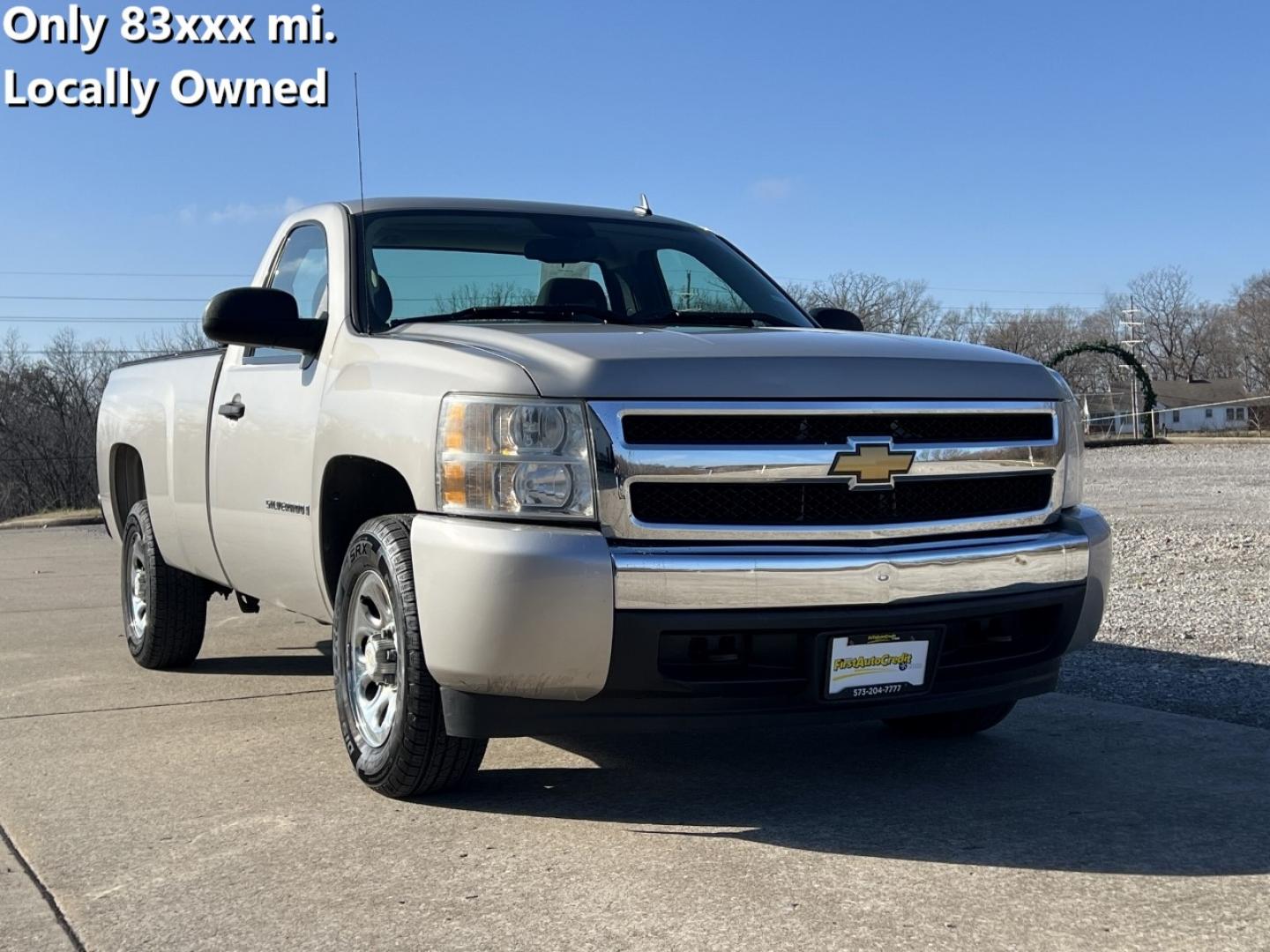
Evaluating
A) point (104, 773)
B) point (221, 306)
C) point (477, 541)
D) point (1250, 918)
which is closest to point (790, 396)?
point (477, 541)

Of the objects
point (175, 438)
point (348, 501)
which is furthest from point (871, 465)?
point (175, 438)

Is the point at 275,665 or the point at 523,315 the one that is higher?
the point at 523,315

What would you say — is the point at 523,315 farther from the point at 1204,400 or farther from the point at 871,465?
the point at 1204,400

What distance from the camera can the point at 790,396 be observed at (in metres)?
3.75

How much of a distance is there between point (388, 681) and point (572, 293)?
68.1 inches

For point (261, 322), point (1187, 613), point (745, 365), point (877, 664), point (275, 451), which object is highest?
point (261, 322)

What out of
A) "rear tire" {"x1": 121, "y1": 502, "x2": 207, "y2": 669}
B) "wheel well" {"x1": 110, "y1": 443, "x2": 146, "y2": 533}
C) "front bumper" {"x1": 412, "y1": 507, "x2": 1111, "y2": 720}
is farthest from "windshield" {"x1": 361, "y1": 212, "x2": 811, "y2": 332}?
"wheel well" {"x1": 110, "y1": 443, "x2": 146, "y2": 533}

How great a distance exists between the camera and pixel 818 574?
3.67 metres

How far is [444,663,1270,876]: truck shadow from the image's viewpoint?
3.71 metres

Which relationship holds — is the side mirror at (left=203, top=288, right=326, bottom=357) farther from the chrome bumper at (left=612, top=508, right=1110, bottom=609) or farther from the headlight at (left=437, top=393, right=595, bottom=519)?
the chrome bumper at (left=612, top=508, right=1110, bottom=609)

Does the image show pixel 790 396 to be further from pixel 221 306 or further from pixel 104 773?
pixel 104 773

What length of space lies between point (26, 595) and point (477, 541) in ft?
24.5

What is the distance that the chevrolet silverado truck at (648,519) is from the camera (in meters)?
3.61

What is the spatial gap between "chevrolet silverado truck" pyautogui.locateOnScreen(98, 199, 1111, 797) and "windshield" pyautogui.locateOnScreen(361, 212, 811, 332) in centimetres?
3
